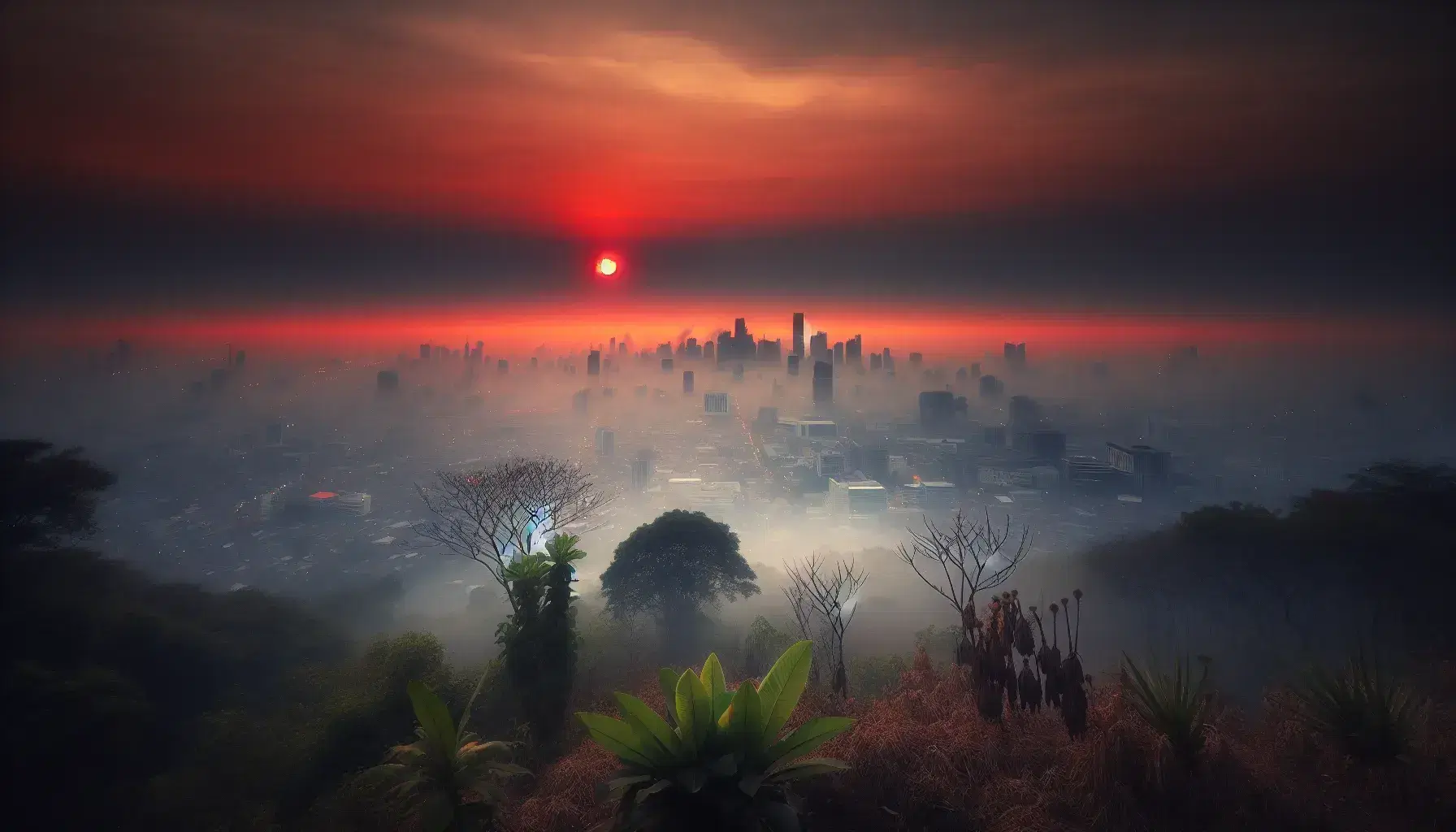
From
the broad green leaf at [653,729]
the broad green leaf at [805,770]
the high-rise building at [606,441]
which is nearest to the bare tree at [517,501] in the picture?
the broad green leaf at [653,729]

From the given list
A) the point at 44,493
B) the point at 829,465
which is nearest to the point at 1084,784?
the point at 44,493

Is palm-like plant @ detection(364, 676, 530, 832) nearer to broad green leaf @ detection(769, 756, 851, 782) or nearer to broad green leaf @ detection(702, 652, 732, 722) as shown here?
broad green leaf @ detection(702, 652, 732, 722)

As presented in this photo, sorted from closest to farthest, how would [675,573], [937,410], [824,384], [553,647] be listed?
[553,647] < [675,573] < [937,410] < [824,384]

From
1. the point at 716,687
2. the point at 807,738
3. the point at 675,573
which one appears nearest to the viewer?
the point at 807,738

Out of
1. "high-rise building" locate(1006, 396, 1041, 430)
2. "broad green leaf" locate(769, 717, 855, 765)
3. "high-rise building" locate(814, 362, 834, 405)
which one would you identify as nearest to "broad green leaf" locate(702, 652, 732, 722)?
"broad green leaf" locate(769, 717, 855, 765)

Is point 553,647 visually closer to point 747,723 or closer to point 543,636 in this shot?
point 543,636

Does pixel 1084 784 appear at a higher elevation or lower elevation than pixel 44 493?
lower

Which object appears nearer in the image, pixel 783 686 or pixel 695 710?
pixel 695 710

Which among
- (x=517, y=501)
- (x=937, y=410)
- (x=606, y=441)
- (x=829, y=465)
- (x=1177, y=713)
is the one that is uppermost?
(x=937, y=410)
